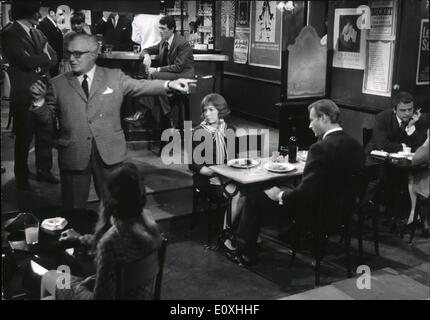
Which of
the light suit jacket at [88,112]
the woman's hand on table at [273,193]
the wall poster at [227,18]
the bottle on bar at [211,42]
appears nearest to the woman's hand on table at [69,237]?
the light suit jacket at [88,112]

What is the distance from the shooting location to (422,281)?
461cm

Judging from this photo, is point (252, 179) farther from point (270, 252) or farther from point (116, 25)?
→ point (116, 25)

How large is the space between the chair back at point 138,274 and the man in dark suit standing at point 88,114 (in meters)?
1.34

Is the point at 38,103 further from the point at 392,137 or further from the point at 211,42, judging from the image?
the point at 211,42

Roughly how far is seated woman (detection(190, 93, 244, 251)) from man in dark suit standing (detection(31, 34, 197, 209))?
0.90 m

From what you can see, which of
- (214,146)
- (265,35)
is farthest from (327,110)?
(265,35)

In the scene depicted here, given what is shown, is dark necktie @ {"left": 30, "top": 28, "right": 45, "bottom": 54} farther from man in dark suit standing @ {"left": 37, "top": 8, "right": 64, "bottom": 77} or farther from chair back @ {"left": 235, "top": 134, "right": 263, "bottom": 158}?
chair back @ {"left": 235, "top": 134, "right": 263, "bottom": 158}

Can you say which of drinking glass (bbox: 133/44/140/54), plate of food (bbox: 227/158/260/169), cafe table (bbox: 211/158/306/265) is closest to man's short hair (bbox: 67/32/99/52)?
cafe table (bbox: 211/158/306/265)

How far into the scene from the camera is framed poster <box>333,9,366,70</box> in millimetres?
6672

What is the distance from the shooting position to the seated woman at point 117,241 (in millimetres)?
2771

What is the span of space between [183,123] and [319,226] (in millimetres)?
4065

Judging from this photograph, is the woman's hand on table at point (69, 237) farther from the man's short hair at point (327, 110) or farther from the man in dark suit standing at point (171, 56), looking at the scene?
the man in dark suit standing at point (171, 56)
